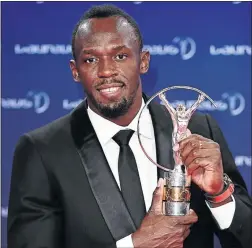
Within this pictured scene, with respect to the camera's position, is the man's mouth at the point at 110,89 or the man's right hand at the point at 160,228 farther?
the man's mouth at the point at 110,89

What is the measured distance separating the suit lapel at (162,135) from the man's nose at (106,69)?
10.4 inches

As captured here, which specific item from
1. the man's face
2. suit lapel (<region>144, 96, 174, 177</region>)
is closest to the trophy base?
suit lapel (<region>144, 96, 174, 177</region>)

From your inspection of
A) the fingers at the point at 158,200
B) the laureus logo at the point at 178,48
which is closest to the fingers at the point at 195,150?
the fingers at the point at 158,200

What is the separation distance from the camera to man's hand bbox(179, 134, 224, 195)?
2014mm

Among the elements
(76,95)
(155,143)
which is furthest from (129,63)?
(76,95)

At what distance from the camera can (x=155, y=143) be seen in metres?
2.33

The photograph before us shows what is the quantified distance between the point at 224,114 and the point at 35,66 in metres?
0.89

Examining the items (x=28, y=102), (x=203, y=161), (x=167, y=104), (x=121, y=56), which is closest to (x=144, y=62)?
(x=121, y=56)

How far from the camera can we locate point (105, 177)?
7.34 feet

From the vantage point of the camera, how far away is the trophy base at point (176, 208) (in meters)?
2.01

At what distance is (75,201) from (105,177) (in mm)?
113

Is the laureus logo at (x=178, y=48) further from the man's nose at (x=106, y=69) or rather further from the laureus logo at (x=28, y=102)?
the man's nose at (x=106, y=69)

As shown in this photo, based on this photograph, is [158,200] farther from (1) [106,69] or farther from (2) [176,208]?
(1) [106,69]

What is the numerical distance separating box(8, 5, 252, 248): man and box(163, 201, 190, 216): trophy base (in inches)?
2.8
